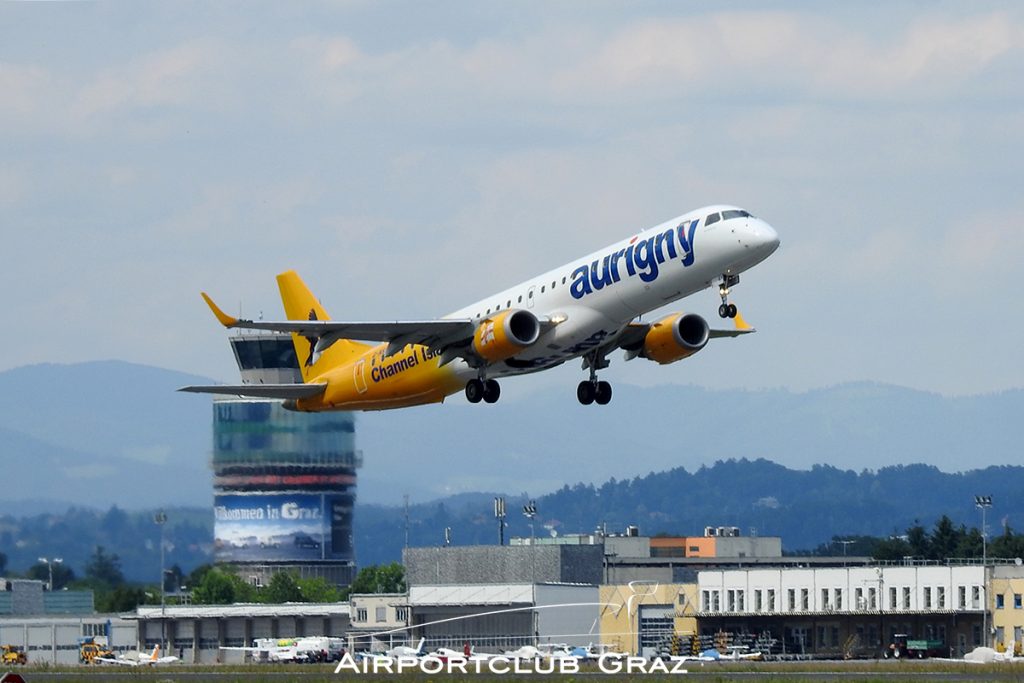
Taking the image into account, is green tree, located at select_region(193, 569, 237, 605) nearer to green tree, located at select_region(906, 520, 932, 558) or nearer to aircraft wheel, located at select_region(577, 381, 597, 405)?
green tree, located at select_region(906, 520, 932, 558)

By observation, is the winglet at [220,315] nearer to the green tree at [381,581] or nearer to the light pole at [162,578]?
the light pole at [162,578]

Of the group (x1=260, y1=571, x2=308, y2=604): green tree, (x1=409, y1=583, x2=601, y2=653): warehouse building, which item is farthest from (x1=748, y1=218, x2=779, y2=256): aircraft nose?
(x1=260, y1=571, x2=308, y2=604): green tree

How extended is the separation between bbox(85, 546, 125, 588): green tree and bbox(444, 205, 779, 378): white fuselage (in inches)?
3736

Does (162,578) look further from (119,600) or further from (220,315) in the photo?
(220,315)

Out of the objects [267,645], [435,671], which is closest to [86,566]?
[267,645]

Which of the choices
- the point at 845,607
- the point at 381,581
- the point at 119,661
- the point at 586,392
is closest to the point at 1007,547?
the point at 845,607

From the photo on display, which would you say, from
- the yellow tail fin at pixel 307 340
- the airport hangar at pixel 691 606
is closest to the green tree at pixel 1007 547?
the airport hangar at pixel 691 606

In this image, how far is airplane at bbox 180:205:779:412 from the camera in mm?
56875

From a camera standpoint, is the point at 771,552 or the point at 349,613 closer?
the point at 349,613

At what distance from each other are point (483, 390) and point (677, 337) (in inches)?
265

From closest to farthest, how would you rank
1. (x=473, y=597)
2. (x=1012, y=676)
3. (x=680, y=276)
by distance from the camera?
(x=680, y=276)
(x=1012, y=676)
(x=473, y=597)

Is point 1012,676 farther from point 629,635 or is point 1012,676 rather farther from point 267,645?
point 267,645

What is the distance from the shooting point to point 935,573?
345 ft

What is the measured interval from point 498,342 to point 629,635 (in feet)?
167
